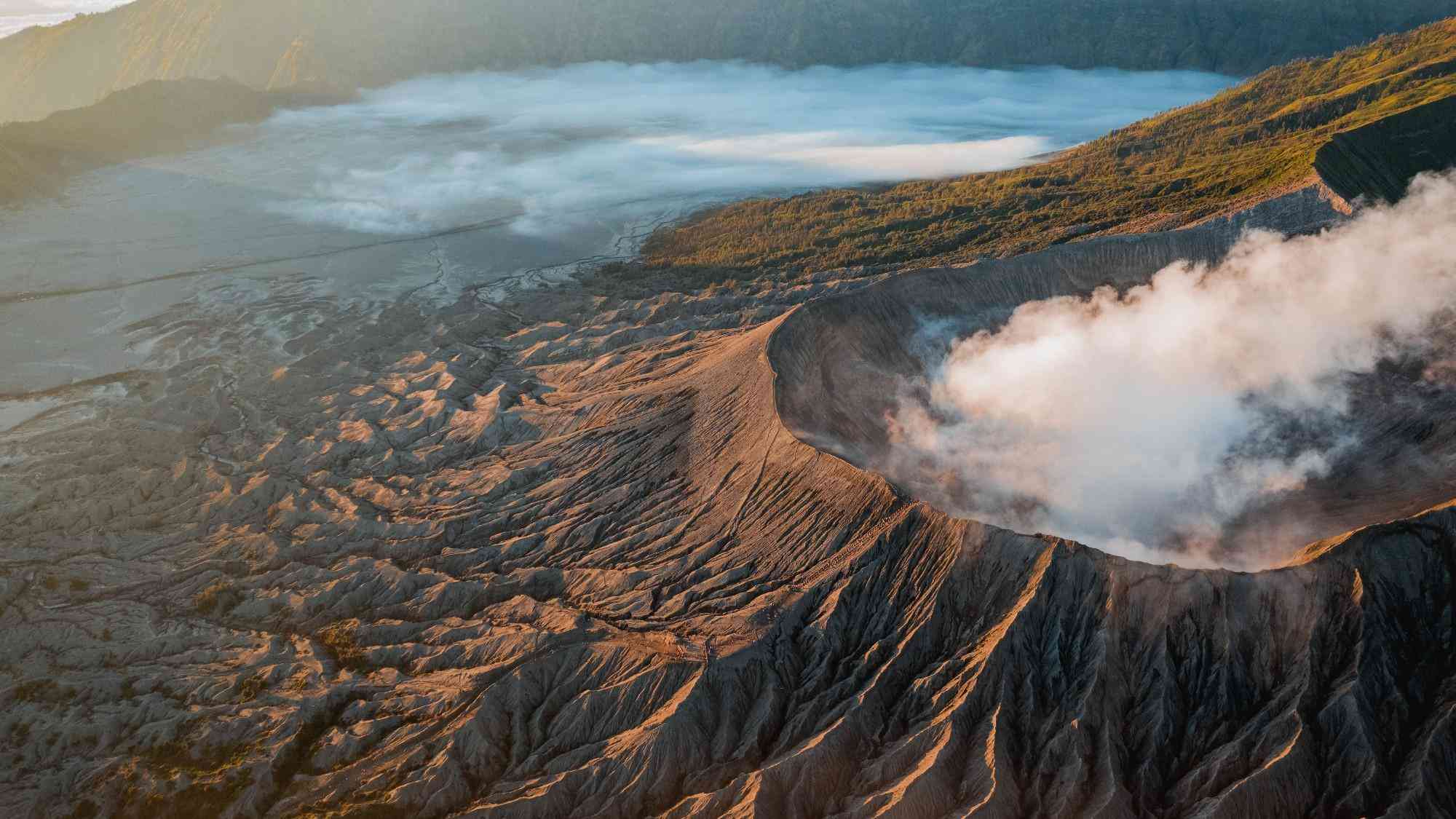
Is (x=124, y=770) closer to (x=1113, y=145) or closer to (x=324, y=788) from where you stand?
(x=324, y=788)

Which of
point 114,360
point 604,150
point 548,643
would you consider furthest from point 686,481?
point 604,150

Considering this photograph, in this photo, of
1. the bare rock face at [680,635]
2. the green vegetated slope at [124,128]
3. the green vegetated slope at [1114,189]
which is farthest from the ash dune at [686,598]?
the green vegetated slope at [124,128]

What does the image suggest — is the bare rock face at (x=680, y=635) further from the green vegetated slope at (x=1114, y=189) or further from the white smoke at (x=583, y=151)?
the white smoke at (x=583, y=151)

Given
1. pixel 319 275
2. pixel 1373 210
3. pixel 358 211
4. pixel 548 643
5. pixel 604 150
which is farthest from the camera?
pixel 604 150

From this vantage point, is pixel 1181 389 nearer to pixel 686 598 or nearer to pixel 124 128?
pixel 686 598

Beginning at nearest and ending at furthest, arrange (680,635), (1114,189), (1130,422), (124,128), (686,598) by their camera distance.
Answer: (680,635)
(686,598)
(1130,422)
(1114,189)
(124,128)

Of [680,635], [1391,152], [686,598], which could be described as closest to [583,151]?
[1391,152]

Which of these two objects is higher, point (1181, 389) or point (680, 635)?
point (1181, 389)
